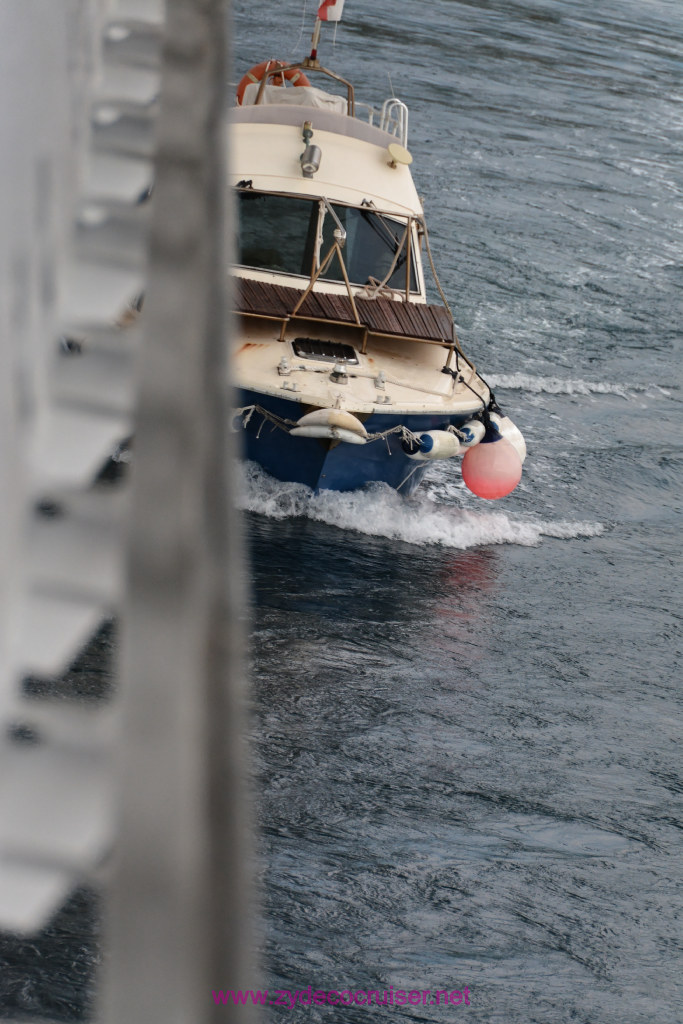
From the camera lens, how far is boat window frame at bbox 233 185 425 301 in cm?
1002

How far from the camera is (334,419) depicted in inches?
335

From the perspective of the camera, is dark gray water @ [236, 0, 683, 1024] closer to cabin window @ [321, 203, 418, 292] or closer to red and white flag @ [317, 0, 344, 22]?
cabin window @ [321, 203, 418, 292]

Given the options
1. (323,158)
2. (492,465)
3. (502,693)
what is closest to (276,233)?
(323,158)

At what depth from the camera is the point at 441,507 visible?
33.9 feet

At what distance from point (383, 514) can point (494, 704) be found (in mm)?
2339

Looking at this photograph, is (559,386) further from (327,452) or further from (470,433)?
(327,452)

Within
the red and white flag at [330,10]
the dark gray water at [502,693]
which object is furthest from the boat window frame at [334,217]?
the red and white flag at [330,10]

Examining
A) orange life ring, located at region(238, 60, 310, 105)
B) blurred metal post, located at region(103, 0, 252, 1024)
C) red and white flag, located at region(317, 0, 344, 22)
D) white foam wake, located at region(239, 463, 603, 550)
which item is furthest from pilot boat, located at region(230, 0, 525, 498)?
blurred metal post, located at region(103, 0, 252, 1024)

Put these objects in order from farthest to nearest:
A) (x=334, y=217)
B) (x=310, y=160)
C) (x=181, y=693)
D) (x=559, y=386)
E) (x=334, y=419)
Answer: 1. (x=559, y=386)
2. (x=310, y=160)
3. (x=334, y=217)
4. (x=334, y=419)
5. (x=181, y=693)

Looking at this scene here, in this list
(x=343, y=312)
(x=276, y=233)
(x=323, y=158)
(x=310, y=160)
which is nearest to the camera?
(x=343, y=312)

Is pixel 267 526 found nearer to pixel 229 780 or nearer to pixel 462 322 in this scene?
pixel 462 322

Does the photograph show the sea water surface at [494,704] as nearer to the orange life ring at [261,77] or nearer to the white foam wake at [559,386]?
the white foam wake at [559,386]

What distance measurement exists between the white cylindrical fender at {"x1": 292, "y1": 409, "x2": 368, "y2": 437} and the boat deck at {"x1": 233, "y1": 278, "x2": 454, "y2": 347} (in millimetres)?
1028

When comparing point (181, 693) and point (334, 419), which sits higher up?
point (181, 693)
